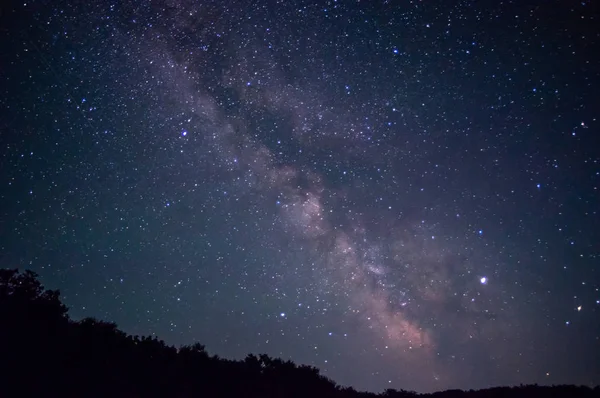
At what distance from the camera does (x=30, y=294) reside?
11.6 metres

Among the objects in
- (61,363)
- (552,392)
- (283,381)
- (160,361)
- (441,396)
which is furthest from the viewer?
(441,396)

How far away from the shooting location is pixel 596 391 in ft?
45.1

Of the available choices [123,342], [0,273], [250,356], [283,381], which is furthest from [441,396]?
[0,273]

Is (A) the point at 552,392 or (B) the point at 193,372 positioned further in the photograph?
(A) the point at 552,392

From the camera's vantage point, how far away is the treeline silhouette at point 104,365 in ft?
30.0

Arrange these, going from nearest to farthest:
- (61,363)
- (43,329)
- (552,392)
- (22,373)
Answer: (22,373), (61,363), (43,329), (552,392)

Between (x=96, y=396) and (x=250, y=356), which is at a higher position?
(x=250, y=356)

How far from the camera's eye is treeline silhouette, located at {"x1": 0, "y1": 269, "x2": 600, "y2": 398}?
915 cm

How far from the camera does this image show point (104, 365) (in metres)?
10.2

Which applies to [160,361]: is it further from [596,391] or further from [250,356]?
[596,391]

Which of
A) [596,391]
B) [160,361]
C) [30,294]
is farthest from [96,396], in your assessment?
[596,391]

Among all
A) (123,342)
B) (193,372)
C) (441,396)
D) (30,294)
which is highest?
(30,294)

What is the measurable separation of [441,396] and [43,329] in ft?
50.5

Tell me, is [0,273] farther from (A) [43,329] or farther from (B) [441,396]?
(B) [441,396]
